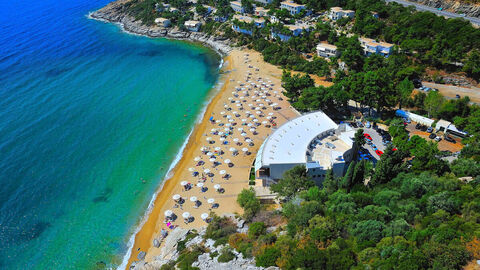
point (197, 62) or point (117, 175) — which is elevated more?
point (197, 62)

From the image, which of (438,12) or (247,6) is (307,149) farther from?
(247,6)

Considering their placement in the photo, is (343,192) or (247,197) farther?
(247,197)

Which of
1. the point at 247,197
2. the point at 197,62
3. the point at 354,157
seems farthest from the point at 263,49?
the point at 247,197

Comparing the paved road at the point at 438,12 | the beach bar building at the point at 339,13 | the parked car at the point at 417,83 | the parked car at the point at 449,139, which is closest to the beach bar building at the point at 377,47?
the parked car at the point at 417,83

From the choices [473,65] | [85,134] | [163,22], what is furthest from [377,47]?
[163,22]

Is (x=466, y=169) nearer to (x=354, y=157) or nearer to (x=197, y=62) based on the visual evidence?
(x=354, y=157)

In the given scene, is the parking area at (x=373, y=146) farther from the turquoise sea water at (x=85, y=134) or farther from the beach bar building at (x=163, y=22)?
the beach bar building at (x=163, y=22)

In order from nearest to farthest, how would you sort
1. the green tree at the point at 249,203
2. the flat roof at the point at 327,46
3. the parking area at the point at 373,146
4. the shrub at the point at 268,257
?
the shrub at the point at 268,257, the green tree at the point at 249,203, the parking area at the point at 373,146, the flat roof at the point at 327,46
